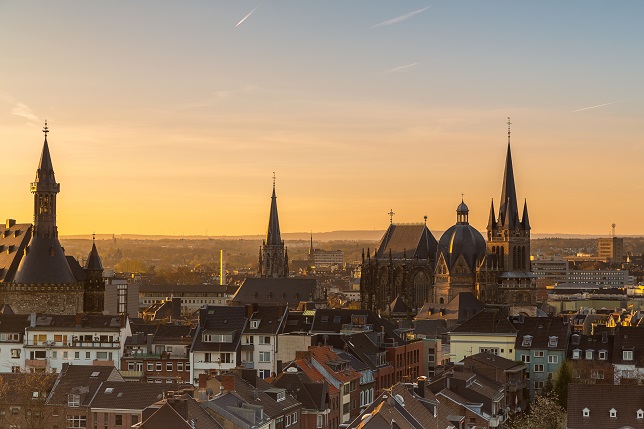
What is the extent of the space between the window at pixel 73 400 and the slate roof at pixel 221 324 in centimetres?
2127

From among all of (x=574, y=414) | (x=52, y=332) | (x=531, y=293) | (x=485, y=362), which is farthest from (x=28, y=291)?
(x=531, y=293)

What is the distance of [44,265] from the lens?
5310 inches

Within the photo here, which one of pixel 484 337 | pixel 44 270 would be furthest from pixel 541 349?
pixel 44 270

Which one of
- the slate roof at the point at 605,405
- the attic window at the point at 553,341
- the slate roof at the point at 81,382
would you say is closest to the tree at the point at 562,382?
the attic window at the point at 553,341

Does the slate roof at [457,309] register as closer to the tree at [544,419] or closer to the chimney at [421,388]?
the tree at [544,419]

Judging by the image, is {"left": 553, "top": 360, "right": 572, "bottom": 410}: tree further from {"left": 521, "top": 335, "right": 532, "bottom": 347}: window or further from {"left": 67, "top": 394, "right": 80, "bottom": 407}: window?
{"left": 67, "top": 394, "right": 80, "bottom": 407}: window

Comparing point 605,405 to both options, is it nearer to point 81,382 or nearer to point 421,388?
point 421,388

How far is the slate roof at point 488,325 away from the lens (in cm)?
12325

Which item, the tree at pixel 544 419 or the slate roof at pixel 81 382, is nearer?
the tree at pixel 544 419

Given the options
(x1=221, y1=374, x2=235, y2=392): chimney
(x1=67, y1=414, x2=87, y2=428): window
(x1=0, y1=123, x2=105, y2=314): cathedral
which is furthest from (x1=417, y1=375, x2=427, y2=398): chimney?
(x1=0, y1=123, x2=105, y2=314): cathedral

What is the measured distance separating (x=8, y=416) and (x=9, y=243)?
5187 cm

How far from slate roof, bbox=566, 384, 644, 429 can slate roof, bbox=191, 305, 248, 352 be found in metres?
34.4

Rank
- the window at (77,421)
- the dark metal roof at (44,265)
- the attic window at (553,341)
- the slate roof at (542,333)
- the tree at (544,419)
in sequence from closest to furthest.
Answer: the tree at (544,419), the window at (77,421), the attic window at (553,341), the slate roof at (542,333), the dark metal roof at (44,265)

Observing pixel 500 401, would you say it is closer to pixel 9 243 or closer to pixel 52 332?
pixel 52 332
